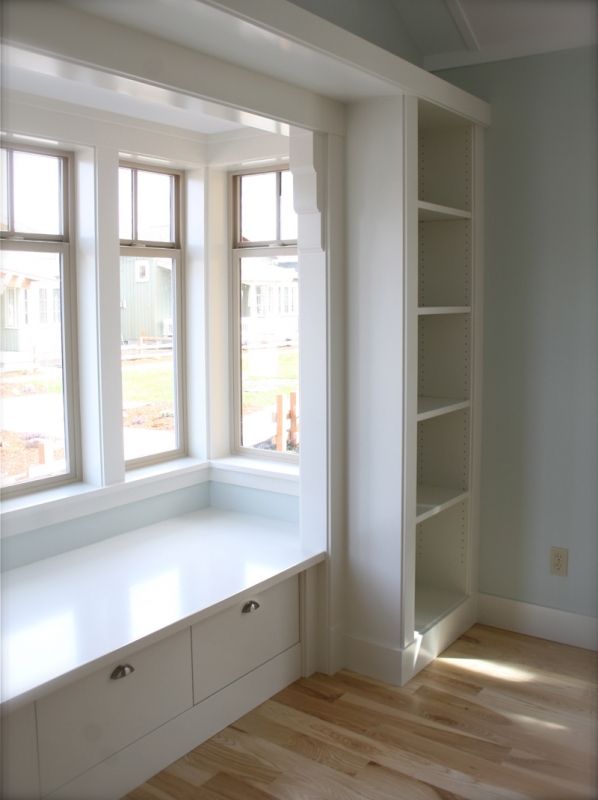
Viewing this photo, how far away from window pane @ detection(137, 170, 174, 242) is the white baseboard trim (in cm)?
224

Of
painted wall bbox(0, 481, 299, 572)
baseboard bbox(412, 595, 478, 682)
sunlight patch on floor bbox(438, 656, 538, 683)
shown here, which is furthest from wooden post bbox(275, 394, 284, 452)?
sunlight patch on floor bbox(438, 656, 538, 683)

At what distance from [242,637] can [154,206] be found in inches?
79.8

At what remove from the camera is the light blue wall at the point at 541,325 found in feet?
10.6

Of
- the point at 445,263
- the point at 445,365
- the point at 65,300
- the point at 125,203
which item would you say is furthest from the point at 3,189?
the point at 445,365

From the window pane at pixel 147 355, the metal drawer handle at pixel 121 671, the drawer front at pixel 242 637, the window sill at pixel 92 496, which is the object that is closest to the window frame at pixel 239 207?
the window pane at pixel 147 355

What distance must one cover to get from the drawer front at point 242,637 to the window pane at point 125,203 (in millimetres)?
1724

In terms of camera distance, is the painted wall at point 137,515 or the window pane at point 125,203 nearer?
the painted wall at point 137,515

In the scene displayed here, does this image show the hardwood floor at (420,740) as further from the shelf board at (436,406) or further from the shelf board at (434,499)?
the shelf board at (436,406)

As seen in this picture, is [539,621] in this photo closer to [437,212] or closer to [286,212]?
[437,212]

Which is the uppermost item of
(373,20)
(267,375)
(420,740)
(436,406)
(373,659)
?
(373,20)

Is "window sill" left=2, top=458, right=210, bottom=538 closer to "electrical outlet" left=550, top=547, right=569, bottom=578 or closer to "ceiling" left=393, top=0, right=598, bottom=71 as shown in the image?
"electrical outlet" left=550, top=547, right=569, bottom=578

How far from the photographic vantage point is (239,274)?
156 inches

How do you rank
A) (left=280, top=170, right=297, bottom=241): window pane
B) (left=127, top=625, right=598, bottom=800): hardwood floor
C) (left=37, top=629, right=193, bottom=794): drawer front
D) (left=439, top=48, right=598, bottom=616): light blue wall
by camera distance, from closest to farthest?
1. (left=37, top=629, right=193, bottom=794): drawer front
2. (left=127, top=625, right=598, bottom=800): hardwood floor
3. (left=439, top=48, right=598, bottom=616): light blue wall
4. (left=280, top=170, right=297, bottom=241): window pane

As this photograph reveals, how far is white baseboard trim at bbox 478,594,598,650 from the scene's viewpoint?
341 centimetres
